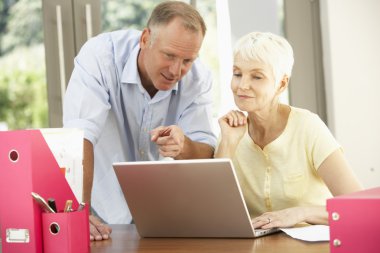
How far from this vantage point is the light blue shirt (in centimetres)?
267

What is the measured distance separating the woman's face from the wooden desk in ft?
1.92

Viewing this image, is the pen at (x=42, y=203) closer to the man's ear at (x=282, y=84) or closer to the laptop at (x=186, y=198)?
the laptop at (x=186, y=198)

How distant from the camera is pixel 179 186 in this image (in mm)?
1825

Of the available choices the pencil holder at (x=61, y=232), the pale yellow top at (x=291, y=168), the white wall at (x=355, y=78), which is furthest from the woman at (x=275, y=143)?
the white wall at (x=355, y=78)

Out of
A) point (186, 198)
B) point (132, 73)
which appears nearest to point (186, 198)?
point (186, 198)

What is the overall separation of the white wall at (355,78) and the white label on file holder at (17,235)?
2.46 m

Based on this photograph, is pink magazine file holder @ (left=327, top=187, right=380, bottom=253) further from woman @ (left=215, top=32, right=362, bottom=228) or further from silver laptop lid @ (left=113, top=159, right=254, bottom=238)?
woman @ (left=215, top=32, right=362, bottom=228)

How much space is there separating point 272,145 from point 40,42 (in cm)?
197

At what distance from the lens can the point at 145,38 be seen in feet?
8.79

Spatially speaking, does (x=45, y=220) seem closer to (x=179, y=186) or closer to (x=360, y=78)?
(x=179, y=186)

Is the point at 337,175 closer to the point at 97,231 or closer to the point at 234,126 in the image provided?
the point at 234,126

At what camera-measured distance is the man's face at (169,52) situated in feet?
8.28

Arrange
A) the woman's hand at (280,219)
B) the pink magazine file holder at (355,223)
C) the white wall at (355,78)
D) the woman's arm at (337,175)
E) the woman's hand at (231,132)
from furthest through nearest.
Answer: the white wall at (355,78), the woman's hand at (231,132), the woman's arm at (337,175), the woman's hand at (280,219), the pink magazine file holder at (355,223)

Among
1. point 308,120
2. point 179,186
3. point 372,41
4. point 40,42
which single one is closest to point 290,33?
point 372,41
